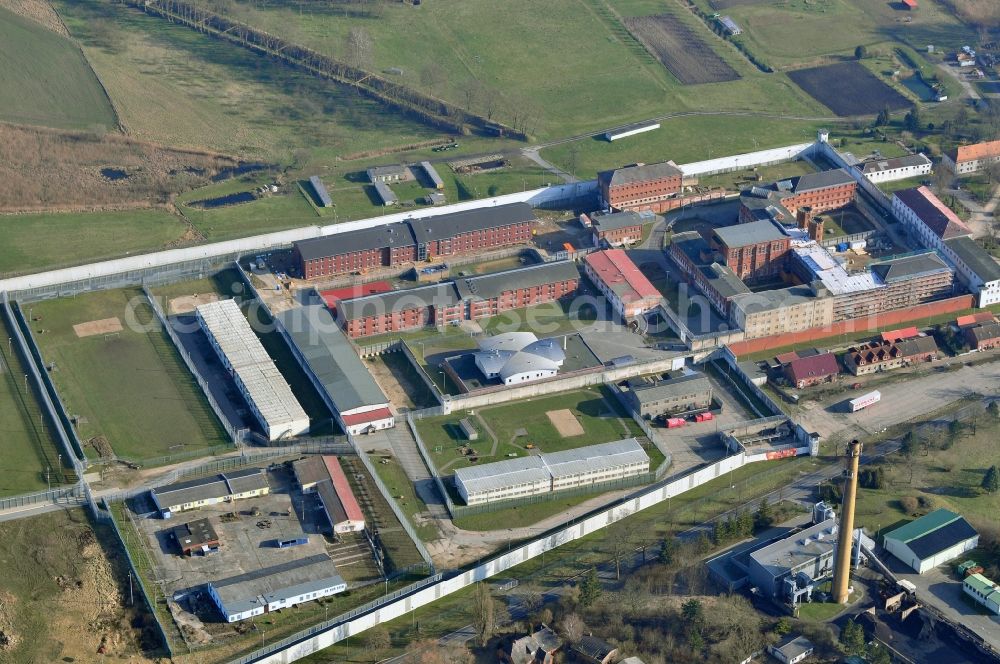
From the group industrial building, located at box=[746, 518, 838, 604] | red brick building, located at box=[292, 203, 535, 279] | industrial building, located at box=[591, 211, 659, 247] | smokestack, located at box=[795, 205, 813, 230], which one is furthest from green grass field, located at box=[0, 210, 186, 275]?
industrial building, located at box=[746, 518, 838, 604]

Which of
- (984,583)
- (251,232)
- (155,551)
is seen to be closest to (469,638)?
(155,551)

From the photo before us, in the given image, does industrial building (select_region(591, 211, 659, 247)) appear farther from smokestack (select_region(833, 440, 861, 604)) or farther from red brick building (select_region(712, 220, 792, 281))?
smokestack (select_region(833, 440, 861, 604))

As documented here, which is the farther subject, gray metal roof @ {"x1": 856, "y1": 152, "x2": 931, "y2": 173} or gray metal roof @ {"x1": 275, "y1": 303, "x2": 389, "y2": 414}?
gray metal roof @ {"x1": 856, "y1": 152, "x2": 931, "y2": 173}

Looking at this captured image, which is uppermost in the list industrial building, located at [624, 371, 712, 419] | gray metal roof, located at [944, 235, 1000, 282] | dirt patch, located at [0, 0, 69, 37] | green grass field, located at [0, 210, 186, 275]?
dirt patch, located at [0, 0, 69, 37]

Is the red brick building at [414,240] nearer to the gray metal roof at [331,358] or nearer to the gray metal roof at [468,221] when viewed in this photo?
the gray metal roof at [468,221]

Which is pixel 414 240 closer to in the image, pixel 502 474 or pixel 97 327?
pixel 97 327

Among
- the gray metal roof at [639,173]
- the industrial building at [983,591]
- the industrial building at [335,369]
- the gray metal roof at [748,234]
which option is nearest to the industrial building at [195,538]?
the industrial building at [335,369]
